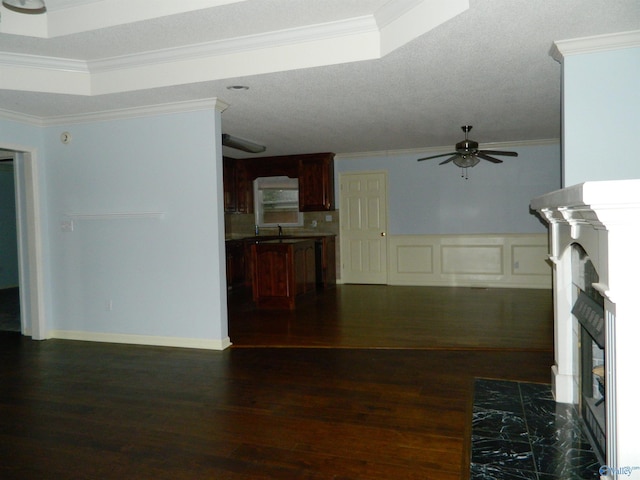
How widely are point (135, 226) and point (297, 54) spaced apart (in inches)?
95.4

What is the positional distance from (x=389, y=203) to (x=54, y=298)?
5.33 m

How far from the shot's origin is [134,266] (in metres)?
4.62

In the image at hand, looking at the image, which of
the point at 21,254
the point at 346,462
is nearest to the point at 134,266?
the point at 21,254

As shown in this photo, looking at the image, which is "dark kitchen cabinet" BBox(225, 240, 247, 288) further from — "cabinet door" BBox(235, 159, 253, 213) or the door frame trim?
the door frame trim

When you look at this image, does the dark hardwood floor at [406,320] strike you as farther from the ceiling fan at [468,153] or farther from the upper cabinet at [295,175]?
the ceiling fan at [468,153]

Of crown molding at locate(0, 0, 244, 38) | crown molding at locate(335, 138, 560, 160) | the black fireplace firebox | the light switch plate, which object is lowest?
the black fireplace firebox

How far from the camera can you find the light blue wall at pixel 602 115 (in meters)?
2.92

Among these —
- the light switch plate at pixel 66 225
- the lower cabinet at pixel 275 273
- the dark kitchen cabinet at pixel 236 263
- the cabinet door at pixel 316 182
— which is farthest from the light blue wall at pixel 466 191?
the light switch plate at pixel 66 225

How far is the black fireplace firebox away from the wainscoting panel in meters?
4.91

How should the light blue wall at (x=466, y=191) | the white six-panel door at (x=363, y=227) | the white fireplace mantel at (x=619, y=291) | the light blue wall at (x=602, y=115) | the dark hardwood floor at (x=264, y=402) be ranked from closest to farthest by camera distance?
the white fireplace mantel at (x=619, y=291)
the dark hardwood floor at (x=264, y=402)
the light blue wall at (x=602, y=115)
the light blue wall at (x=466, y=191)
the white six-panel door at (x=363, y=227)

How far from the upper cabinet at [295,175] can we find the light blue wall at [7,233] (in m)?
4.20

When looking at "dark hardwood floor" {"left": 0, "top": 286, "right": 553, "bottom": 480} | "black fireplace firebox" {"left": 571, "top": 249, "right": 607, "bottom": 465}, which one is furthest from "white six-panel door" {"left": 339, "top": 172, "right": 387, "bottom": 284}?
"black fireplace firebox" {"left": 571, "top": 249, "right": 607, "bottom": 465}

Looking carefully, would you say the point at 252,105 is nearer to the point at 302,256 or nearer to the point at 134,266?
the point at 134,266

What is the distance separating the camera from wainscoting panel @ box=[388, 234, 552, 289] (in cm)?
737
